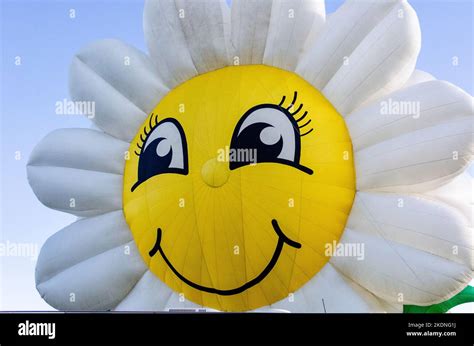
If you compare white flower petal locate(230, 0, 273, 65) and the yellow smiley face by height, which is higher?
white flower petal locate(230, 0, 273, 65)

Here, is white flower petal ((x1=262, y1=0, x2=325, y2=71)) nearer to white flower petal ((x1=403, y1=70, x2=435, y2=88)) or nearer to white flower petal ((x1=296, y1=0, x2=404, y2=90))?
Result: white flower petal ((x1=296, y1=0, x2=404, y2=90))

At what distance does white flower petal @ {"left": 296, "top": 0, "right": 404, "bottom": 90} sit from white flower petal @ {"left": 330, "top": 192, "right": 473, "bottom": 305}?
3.65 feet

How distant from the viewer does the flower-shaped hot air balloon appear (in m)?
6.16

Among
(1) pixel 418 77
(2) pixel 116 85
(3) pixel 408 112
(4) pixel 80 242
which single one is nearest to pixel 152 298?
(4) pixel 80 242

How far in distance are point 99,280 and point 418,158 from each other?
3117mm

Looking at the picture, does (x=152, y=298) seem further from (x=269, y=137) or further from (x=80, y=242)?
(x=269, y=137)

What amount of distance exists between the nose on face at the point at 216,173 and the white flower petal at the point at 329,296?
109 cm

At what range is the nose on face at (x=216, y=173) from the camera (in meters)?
6.41

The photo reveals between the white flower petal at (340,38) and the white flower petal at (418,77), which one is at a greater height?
the white flower petal at (340,38)

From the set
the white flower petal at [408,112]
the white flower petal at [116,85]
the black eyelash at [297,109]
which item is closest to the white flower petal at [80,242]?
the white flower petal at [116,85]

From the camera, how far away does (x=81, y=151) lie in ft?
25.0

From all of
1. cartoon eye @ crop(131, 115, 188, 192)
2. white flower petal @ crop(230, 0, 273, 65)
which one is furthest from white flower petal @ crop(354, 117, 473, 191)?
cartoon eye @ crop(131, 115, 188, 192)

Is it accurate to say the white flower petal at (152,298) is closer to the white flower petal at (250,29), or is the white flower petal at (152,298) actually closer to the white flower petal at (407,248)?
the white flower petal at (407,248)
